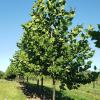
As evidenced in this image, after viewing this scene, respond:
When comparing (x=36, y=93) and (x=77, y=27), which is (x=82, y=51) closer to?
(x=77, y=27)

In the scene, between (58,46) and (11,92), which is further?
(11,92)

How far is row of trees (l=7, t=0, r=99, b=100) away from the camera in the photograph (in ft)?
127

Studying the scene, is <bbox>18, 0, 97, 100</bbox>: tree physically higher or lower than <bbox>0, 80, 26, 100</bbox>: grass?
higher

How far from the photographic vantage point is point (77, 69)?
39.9m

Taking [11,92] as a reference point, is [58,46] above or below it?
above

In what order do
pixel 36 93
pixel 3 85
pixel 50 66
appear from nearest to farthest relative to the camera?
pixel 50 66 < pixel 36 93 < pixel 3 85

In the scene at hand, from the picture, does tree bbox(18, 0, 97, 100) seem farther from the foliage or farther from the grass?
the grass

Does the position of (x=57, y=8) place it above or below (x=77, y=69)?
above

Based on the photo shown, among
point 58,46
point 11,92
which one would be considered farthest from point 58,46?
point 11,92

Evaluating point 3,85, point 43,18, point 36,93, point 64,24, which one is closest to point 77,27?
Answer: point 64,24

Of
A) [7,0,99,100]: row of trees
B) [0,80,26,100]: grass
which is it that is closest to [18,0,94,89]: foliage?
[7,0,99,100]: row of trees

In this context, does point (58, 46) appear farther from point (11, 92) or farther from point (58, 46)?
point (11, 92)

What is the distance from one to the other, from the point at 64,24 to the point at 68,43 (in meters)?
2.44

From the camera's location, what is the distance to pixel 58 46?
3938 centimetres
